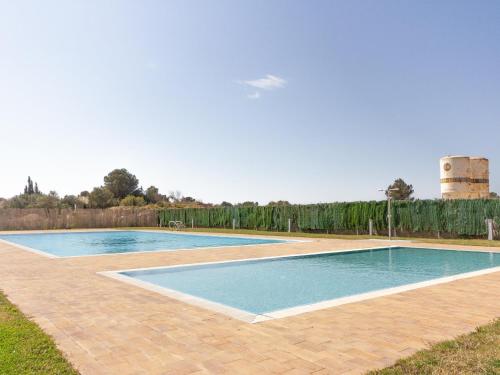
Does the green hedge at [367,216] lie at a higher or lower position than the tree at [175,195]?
lower

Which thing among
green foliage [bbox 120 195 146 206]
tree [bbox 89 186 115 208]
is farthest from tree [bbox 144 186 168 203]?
tree [bbox 89 186 115 208]

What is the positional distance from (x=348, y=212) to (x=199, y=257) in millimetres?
12635

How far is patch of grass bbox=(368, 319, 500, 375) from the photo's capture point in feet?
9.64

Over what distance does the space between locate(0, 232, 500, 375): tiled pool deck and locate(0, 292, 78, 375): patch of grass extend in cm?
13

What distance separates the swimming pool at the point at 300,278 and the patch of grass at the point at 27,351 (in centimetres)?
208

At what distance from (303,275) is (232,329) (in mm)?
5198

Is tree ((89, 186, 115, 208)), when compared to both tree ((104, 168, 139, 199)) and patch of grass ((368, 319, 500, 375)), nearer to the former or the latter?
tree ((104, 168, 139, 199))

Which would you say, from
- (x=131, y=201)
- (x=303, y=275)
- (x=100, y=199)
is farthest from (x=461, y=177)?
(x=100, y=199)

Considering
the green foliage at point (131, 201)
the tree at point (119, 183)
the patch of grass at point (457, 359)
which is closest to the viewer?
the patch of grass at point (457, 359)

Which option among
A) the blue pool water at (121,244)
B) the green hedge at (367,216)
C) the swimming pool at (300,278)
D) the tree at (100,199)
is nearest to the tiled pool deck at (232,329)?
the swimming pool at (300,278)

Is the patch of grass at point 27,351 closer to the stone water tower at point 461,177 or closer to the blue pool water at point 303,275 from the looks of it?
the blue pool water at point 303,275

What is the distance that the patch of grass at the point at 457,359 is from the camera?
2.94 metres

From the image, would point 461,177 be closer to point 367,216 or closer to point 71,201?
point 367,216

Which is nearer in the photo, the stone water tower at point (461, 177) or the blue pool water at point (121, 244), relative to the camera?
the blue pool water at point (121, 244)
